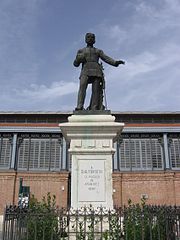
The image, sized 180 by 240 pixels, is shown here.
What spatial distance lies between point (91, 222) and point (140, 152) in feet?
85.7

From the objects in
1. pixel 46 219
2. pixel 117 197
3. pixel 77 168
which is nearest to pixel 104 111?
pixel 77 168

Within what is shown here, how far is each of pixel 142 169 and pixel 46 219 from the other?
2592 cm

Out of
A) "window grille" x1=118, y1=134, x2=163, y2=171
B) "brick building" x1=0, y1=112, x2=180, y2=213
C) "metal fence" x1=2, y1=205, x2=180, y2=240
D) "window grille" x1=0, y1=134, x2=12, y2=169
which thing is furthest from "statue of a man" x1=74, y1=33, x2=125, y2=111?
"window grille" x1=0, y1=134, x2=12, y2=169

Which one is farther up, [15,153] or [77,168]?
[15,153]

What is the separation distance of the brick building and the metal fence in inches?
947

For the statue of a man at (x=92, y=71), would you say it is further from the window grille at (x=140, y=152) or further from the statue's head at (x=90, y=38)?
the window grille at (x=140, y=152)

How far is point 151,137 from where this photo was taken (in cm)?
3281

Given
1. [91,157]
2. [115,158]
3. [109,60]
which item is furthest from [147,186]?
[91,157]

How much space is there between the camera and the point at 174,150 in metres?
32.5

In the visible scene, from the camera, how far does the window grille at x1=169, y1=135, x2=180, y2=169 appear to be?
3197cm

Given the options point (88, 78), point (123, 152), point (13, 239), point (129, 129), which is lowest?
point (13, 239)

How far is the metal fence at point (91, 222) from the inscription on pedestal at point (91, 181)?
0.51 metres

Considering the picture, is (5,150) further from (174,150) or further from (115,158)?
(174,150)

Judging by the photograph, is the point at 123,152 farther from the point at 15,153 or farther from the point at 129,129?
the point at 15,153
